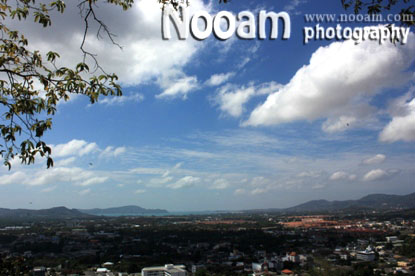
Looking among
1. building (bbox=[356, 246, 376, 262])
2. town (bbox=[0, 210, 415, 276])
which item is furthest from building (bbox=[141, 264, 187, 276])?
building (bbox=[356, 246, 376, 262])

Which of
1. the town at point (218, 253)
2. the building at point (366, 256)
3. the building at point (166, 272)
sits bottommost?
the town at point (218, 253)

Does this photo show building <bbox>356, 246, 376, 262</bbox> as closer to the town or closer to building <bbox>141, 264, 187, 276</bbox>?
the town

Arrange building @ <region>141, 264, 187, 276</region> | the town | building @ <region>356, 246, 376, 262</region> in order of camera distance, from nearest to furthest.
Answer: building @ <region>141, 264, 187, 276</region> < the town < building @ <region>356, 246, 376, 262</region>

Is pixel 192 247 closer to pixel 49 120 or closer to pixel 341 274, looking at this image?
pixel 341 274

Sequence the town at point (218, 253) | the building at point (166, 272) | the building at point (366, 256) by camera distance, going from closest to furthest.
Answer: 1. the building at point (166, 272)
2. the town at point (218, 253)
3. the building at point (366, 256)

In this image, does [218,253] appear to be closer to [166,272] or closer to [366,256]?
[366,256]

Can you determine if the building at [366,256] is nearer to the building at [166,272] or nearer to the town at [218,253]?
the town at [218,253]

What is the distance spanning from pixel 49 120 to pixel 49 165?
355 mm

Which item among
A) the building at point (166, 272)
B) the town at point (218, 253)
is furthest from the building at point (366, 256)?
the building at point (166, 272)

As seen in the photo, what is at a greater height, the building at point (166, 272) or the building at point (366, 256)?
the building at point (166, 272)

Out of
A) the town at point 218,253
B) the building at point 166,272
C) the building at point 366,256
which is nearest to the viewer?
the building at point 166,272

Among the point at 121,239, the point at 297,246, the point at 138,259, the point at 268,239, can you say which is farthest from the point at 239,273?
the point at 121,239

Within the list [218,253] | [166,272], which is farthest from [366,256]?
[166,272]

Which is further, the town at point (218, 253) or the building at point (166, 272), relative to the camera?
the town at point (218, 253)
